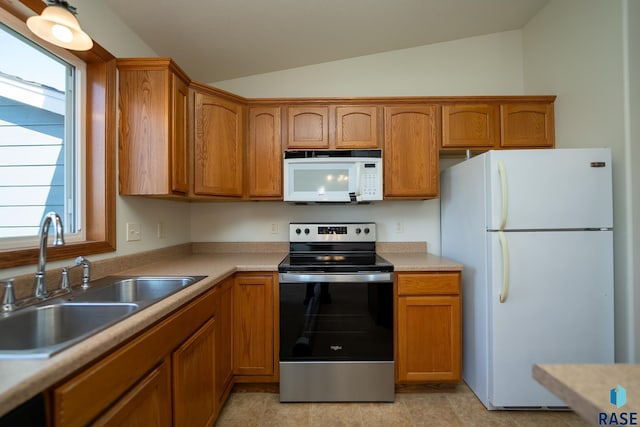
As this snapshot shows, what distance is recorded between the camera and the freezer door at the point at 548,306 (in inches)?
66.7

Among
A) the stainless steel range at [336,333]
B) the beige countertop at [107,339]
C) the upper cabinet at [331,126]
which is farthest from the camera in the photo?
the upper cabinet at [331,126]

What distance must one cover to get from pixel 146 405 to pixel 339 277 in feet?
3.89

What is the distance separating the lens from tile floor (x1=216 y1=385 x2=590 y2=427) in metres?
1.70

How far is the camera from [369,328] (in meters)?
1.90

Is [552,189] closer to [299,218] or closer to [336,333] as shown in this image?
[336,333]

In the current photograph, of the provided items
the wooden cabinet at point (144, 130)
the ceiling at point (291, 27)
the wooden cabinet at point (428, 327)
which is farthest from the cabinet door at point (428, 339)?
the ceiling at point (291, 27)

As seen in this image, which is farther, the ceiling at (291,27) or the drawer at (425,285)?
the drawer at (425,285)

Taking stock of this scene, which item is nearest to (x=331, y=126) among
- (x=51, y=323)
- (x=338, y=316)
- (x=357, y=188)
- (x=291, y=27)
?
(x=357, y=188)

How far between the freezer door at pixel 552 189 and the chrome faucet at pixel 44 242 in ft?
7.10

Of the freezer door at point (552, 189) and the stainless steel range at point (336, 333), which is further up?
the freezer door at point (552, 189)

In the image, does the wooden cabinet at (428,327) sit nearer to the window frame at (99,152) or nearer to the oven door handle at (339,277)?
the oven door handle at (339,277)

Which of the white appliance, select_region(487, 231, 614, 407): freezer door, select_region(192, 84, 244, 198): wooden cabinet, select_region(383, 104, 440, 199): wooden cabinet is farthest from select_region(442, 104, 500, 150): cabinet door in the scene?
select_region(192, 84, 244, 198): wooden cabinet

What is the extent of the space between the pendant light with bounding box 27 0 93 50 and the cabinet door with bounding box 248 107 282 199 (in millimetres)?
1228

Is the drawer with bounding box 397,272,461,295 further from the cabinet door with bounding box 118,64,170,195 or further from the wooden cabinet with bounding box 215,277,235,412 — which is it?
the cabinet door with bounding box 118,64,170,195
